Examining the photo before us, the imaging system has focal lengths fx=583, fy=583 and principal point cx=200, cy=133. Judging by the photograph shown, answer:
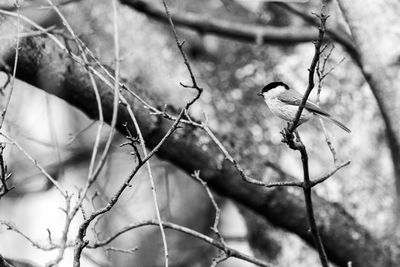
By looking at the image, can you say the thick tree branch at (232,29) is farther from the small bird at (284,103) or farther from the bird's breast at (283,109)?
the bird's breast at (283,109)

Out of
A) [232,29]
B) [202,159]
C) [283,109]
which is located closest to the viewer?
[283,109]

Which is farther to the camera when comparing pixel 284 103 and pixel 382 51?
pixel 382 51

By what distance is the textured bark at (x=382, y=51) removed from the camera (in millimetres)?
3225

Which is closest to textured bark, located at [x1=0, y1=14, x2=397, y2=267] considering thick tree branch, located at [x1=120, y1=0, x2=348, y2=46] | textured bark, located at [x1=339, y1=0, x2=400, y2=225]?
textured bark, located at [x1=339, y1=0, x2=400, y2=225]

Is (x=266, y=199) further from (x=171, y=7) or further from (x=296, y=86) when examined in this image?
(x=171, y=7)

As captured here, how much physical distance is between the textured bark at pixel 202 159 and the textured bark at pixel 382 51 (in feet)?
1.25

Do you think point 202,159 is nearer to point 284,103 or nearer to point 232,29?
point 284,103

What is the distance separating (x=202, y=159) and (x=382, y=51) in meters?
1.21

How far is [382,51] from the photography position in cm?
330

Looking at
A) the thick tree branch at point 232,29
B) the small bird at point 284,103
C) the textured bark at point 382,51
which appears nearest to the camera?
the small bird at point 284,103

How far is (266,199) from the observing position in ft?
10.7

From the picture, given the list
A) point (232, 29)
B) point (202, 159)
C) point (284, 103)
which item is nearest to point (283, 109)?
point (284, 103)

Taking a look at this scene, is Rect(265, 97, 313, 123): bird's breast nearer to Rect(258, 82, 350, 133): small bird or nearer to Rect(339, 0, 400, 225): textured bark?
Rect(258, 82, 350, 133): small bird

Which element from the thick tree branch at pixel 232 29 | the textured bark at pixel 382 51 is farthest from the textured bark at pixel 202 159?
the thick tree branch at pixel 232 29
